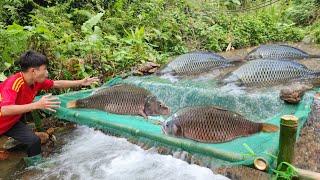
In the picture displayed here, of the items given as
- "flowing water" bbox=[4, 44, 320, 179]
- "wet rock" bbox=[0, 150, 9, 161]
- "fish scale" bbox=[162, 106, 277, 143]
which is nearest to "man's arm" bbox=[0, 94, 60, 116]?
"flowing water" bbox=[4, 44, 320, 179]

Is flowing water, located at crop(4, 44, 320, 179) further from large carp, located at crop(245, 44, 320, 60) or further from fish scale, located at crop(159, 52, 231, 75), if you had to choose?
large carp, located at crop(245, 44, 320, 60)

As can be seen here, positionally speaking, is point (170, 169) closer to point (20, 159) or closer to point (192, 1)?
point (20, 159)

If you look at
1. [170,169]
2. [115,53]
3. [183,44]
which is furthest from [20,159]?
[183,44]

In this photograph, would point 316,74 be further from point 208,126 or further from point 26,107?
point 26,107

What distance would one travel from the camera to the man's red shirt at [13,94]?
16.1ft

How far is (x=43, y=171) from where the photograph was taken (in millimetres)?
5168

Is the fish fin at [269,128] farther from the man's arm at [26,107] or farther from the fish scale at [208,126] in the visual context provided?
the man's arm at [26,107]

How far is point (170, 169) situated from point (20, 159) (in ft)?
6.96

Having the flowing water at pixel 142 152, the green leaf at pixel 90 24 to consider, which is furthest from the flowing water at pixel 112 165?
the green leaf at pixel 90 24

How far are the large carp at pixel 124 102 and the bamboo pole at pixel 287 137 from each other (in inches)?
83.3

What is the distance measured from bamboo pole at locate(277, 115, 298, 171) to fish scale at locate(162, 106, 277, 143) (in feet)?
2.92

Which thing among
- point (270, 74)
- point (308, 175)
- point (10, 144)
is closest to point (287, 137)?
point (308, 175)

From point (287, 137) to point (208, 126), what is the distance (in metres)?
1.14

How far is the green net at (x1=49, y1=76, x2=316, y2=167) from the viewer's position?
3.52m
